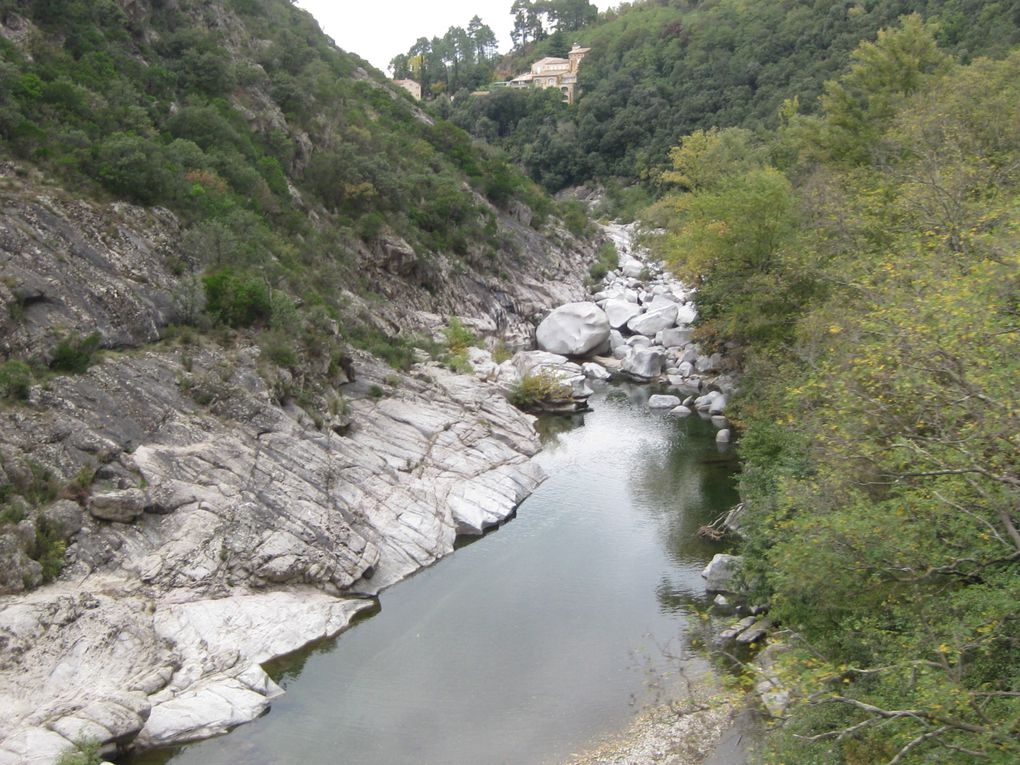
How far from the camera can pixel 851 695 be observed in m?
12.0

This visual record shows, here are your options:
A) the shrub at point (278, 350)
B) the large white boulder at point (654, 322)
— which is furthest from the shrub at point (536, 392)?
the shrub at point (278, 350)

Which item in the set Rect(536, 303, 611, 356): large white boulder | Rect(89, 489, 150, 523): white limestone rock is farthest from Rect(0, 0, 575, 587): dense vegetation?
Rect(536, 303, 611, 356): large white boulder

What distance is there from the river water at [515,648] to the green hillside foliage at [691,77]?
6019cm

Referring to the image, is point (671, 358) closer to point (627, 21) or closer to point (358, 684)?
point (358, 684)

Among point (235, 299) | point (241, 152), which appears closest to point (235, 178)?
point (241, 152)

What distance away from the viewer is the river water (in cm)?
1664

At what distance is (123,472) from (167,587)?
3427 millimetres

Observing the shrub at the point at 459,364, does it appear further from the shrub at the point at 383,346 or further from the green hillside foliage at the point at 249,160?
the green hillside foliage at the point at 249,160

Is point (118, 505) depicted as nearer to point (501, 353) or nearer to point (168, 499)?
point (168, 499)

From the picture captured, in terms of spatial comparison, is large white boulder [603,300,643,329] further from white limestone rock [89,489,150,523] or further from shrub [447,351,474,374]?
white limestone rock [89,489,150,523]

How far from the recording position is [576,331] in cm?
4925

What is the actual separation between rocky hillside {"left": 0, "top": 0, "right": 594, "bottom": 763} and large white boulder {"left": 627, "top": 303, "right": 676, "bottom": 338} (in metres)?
7.82

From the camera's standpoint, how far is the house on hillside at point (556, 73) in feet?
416

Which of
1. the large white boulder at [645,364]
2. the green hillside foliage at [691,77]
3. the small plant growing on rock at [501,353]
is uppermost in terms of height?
the green hillside foliage at [691,77]
